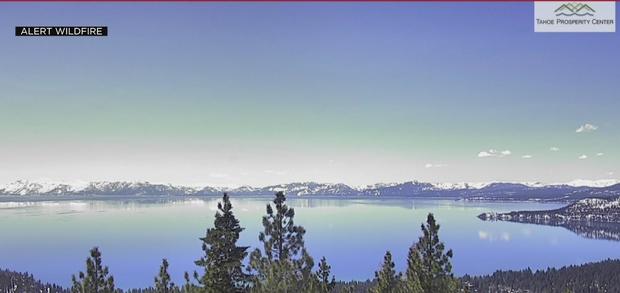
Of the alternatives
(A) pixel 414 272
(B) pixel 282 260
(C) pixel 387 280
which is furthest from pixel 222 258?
(C) pixel 387 280

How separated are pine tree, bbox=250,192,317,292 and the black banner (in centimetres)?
2320

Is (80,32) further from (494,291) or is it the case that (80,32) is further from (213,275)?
(494,291)

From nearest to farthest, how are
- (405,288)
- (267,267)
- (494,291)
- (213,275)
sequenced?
(213,275), (267,267), (405,288), (494,291)

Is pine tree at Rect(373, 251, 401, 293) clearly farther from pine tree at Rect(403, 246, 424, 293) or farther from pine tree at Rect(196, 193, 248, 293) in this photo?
pine tree at Rect(196, 193, 248, 293)

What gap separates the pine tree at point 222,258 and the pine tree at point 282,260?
150 centimetres

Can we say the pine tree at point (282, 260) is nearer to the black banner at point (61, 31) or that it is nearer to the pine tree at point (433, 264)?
the pine tree at point (433, 264)

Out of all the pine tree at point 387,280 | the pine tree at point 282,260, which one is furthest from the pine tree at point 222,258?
the pine tree at point 387,280

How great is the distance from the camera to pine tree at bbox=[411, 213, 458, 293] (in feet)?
102

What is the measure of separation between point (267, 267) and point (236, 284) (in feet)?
5.61

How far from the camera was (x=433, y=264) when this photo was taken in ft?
104

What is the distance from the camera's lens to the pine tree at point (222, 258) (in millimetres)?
20203

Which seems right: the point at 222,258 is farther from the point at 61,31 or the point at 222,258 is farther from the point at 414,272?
the point at 61,31

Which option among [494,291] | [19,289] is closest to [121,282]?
[19,289]

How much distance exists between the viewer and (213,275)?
20.2m
